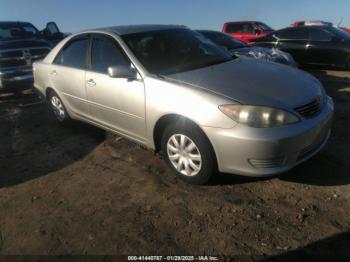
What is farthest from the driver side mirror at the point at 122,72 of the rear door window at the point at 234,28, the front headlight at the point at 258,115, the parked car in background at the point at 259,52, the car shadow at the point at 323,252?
the rear door window at the point at 234,28

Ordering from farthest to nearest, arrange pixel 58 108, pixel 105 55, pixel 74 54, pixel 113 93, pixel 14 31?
1. pixel 14 31
2. pixel 58 108
3. pixel 74 54
4. pixel 105 55
5. pixel 113 93

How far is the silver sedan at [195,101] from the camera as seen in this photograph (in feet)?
9.87

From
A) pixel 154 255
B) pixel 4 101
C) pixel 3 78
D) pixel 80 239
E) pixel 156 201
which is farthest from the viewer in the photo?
pixel 4 101

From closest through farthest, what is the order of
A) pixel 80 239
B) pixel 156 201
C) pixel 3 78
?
pixel 80 239
pixel 156 201
pixel 3 78

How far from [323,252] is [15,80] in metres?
7.14

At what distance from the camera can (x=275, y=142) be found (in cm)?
293

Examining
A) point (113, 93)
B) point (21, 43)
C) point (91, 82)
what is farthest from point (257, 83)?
point (21, 43)

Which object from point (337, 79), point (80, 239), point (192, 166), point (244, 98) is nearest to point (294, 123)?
point (244, 98)

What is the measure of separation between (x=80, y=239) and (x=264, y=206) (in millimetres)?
1647

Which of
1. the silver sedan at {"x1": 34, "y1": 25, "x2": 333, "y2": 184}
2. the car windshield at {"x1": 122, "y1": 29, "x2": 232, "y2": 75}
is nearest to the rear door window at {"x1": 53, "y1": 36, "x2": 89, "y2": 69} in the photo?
the silver sedan at {"x1": 34, "y1": 25, "x2": 333, "y2": 184}

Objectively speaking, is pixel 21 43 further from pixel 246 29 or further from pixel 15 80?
pixel 246 29

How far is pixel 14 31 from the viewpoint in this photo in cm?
889

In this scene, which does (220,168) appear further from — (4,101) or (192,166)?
(4,101)

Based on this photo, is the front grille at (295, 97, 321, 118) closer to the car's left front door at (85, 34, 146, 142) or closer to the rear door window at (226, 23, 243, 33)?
the car's left front door at (85, 34, 146, 142)
